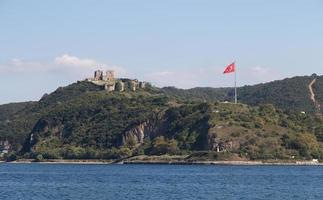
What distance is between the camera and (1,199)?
84.2m

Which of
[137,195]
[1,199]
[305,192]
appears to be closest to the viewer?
[1,199]

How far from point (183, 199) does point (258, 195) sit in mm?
8702

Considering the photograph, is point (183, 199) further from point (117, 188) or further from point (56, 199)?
point (117, 188)

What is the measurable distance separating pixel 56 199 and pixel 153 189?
1977 centimetres

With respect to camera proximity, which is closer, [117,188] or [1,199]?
[1,199]

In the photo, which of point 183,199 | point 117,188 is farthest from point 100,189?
point 183,199

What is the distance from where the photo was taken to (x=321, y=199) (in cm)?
8456

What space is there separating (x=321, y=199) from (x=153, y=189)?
76.9 ft

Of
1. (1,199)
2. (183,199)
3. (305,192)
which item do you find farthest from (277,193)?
(1,199)

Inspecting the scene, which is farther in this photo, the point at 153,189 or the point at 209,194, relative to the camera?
the point at 153,189

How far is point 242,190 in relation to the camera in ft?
324

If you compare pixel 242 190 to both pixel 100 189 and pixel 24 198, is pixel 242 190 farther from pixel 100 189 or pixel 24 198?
pixel 24 198

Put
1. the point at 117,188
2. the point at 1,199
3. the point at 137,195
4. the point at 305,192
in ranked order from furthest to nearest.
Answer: the point at 117,188
the point at 305,192
the point at 137,195
the point at 1,199

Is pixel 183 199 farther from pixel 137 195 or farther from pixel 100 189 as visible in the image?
pixel 100 189
